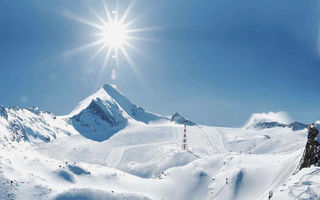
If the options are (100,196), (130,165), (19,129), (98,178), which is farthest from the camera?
(19,129)

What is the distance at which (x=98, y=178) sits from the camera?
37906mm

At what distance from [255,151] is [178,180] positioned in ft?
254

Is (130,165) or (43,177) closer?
(43,177)

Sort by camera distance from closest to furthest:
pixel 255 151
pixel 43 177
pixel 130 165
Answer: pixel 43 177, pixel 130 165, pixel 255 151

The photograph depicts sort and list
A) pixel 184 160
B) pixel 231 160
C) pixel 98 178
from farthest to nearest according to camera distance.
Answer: pixel 184 160, pixel 231 160, pixel 98 178

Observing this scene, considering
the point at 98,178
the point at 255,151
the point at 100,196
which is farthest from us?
the point at 255,151

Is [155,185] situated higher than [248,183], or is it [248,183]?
[155,185]

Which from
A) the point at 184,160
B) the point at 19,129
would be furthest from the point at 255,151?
the point at 19,129

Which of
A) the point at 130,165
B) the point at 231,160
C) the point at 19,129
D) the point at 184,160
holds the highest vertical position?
the point at 19,129

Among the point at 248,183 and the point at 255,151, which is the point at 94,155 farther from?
the point at 248,183

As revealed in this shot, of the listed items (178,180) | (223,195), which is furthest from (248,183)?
(178,180)

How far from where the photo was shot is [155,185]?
39094mm

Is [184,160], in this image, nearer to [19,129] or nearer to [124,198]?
[124,198]

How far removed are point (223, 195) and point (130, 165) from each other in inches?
2491
